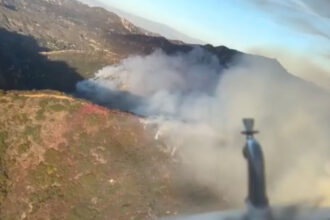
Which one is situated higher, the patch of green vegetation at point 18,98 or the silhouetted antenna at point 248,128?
the silhouetted antenna at point 248,128

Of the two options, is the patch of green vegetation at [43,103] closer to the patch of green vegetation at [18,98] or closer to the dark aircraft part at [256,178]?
the patch of green vegetation at [18,98]

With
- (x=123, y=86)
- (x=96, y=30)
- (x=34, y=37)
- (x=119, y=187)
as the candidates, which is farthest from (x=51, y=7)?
(x=119, y=187)

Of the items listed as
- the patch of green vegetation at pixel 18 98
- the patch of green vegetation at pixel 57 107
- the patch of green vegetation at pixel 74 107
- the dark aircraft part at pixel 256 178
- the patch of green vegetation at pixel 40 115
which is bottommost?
the patch of green vegetation at pixel 40 115

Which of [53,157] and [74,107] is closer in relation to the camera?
[53,157]

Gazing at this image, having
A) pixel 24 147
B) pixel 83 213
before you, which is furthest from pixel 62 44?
pixel 83 213

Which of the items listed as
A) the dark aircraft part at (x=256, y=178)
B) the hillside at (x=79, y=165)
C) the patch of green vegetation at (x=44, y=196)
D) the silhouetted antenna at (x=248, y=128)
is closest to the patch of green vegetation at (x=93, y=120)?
the hillside at (x=79, y=165)

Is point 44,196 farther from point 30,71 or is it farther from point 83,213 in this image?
point 30,71
